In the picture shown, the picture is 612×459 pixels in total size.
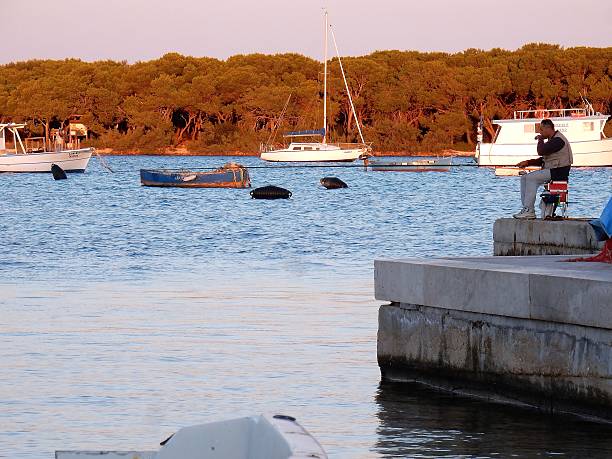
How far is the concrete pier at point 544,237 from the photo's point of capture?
17.2m

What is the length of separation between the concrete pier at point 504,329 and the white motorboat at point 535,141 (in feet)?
195

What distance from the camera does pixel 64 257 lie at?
2959 centimetres

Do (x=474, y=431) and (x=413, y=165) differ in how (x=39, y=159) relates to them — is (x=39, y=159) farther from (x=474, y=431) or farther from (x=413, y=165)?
(x=474, y=431)

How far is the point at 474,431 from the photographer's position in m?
10.8

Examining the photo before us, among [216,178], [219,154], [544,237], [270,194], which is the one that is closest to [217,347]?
[544,237]

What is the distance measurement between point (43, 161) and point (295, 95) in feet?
133

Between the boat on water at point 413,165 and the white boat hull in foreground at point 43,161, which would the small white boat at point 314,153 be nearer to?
the boat on water at point 413,165

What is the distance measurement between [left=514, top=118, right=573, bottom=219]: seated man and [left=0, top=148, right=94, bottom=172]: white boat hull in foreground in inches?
2779

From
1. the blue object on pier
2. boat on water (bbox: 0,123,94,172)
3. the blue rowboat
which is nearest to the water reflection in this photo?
the blue object on pier

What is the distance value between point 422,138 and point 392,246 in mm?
92260

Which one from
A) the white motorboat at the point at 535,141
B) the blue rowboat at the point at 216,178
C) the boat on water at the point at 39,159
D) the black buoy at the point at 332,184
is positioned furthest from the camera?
the boat on water at the point at 39,159

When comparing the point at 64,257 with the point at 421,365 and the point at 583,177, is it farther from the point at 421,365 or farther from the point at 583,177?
the point at 583,177

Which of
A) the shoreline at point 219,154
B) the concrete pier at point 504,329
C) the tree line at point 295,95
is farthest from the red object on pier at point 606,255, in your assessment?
the shoreline at point 219,154

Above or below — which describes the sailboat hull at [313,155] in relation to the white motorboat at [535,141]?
below
